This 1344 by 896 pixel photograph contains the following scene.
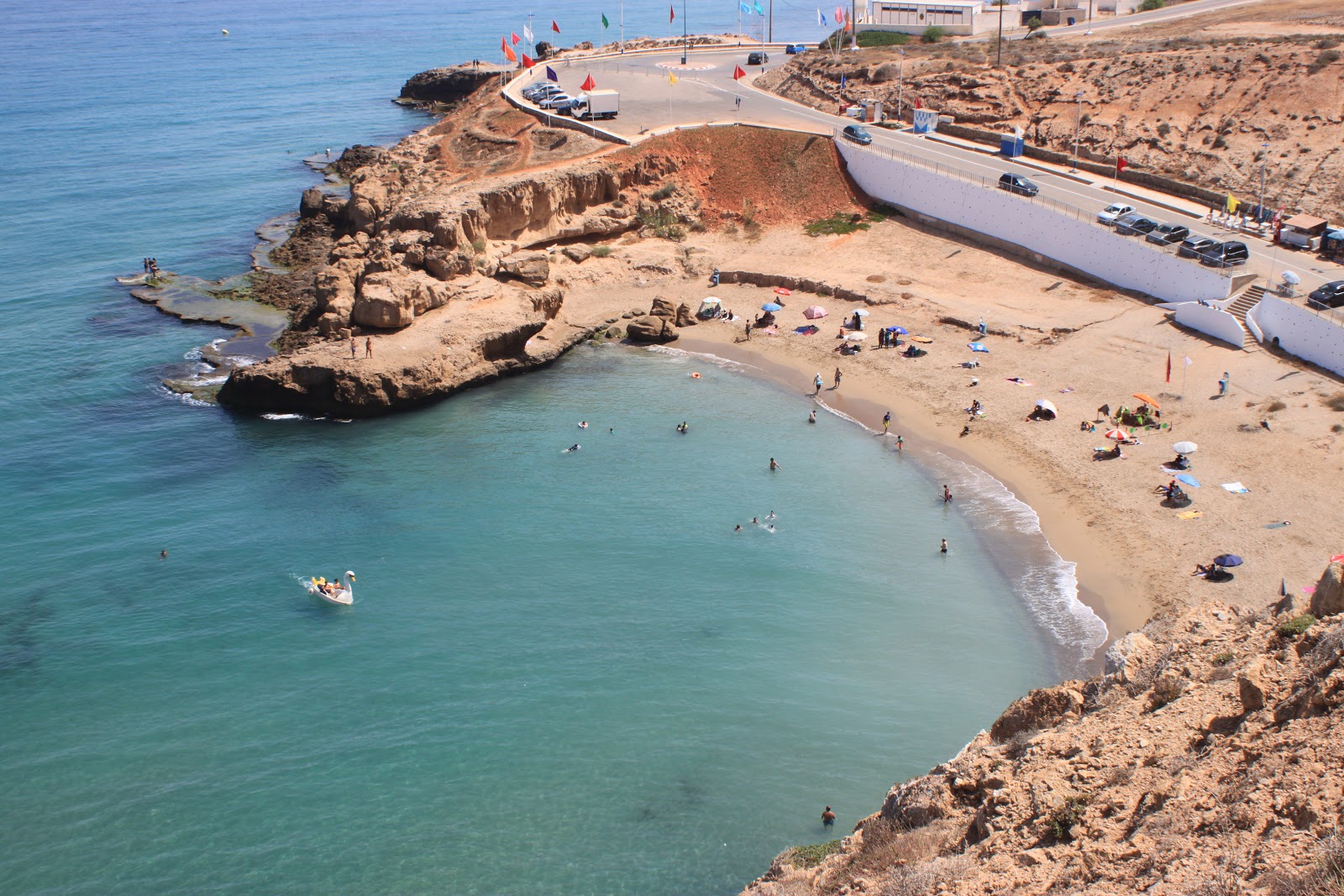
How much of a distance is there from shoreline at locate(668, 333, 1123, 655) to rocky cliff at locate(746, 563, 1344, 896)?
512 inches

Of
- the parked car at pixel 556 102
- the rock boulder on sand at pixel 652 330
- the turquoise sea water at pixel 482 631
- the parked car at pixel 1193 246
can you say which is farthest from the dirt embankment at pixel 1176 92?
the turquoise sea water at pixel 482 631

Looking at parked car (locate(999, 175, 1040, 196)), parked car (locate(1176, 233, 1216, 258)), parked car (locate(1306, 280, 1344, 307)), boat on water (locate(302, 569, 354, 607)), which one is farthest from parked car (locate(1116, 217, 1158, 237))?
boat on water (locate(302, 569, 354, 607))

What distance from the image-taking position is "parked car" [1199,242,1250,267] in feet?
184

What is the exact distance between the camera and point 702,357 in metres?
60.0

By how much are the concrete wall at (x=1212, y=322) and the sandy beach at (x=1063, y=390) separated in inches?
25.2

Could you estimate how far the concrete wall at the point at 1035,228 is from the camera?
57031 millimetres

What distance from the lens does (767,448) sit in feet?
163

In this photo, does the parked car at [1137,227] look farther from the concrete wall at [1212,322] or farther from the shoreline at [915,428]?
the shoreline at [915,428]

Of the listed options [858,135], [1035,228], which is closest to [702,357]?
[1035,228]

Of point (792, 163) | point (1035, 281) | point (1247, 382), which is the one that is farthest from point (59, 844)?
point (792, 163)

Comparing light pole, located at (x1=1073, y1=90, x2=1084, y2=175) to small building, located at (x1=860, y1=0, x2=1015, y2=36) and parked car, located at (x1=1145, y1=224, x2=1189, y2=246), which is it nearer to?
parked car, located at (x1=1145, y1=224, x2=1189, y2=246)

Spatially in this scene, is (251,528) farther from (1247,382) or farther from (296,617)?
(1247,382)

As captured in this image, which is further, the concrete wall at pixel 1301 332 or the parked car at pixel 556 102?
the parked car at pixel 556 102

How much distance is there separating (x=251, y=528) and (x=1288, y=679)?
3692 centimetres
